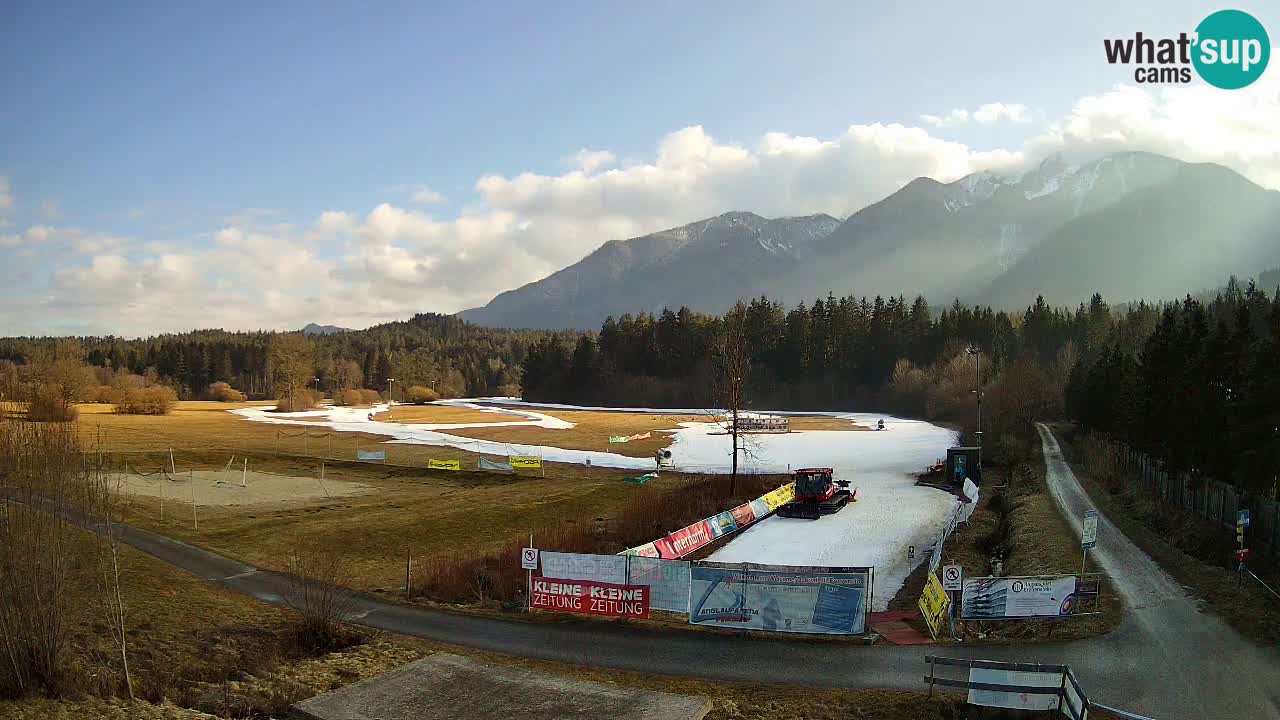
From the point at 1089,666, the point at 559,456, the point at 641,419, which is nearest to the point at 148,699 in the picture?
the point at 1089,666

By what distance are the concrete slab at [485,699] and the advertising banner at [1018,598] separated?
A: 9.07 meters

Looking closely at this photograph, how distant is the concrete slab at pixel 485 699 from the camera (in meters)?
14.8

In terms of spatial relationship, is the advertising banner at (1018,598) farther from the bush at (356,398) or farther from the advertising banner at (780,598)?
the bush at (356,398)

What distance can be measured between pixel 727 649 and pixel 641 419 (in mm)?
105597

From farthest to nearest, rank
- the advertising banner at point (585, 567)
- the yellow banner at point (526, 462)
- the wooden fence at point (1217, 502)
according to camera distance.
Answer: the yellow banner at point (526, 462) < the wooden fence at point (1217, 502) < the advertising banner at point (585, 567)

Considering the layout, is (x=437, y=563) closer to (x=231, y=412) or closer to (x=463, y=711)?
(x=463, y=711)

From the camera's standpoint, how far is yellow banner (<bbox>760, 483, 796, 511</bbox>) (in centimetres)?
4347

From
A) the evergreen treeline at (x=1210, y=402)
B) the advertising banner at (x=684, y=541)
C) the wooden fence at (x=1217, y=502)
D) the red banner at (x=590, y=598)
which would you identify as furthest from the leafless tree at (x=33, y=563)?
the evergreen treeline at (x=1210, y=402)

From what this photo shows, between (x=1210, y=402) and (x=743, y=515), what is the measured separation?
2331 centimetres

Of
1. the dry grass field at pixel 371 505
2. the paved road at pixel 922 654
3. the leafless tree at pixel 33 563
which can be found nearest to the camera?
the leafless tree at pixel 33 563

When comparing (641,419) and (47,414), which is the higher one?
(47,414)

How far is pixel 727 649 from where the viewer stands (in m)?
19.1

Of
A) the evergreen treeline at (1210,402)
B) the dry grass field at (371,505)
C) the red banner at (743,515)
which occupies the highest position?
the evergreen treeline at (1210,402)

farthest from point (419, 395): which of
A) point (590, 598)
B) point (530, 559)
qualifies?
point (590, 598)
